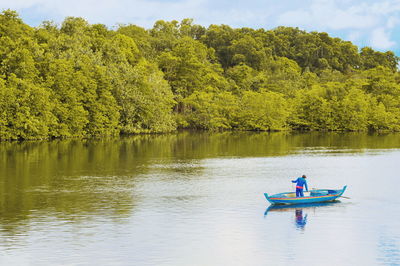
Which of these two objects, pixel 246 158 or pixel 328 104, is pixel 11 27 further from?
pixel 328 104

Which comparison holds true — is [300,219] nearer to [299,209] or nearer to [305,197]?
[299,209]

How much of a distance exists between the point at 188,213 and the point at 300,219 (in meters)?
6.09

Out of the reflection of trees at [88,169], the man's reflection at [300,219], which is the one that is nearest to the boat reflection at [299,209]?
the man's reflection at [300,219]

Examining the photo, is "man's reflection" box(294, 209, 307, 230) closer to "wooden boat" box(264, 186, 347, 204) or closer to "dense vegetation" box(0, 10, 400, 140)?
"wooden boat" box(264, 186, 347, 204)

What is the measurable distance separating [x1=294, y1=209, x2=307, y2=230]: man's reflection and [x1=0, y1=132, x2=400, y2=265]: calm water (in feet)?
0.17

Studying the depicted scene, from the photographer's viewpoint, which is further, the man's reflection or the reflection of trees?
the reflection of trees

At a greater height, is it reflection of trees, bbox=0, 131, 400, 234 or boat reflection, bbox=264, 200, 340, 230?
reflection of trees, bbox=0, 131, 400, 234

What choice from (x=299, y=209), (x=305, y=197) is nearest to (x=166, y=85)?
(x=305, y=197)

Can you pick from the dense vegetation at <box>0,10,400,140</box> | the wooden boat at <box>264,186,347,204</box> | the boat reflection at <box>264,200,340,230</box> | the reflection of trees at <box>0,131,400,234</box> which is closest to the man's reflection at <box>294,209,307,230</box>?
the boat reflection at <box>264,200,340,230</box>

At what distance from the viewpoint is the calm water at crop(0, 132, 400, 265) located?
2295 centimetres

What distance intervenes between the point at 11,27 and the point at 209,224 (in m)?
76.2

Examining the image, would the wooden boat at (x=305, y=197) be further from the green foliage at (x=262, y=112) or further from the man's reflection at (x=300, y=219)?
the green foliage at (x=262, y=112)

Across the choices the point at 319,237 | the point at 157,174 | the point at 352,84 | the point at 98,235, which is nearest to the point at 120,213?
the point at 98,235

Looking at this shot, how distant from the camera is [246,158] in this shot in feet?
198
